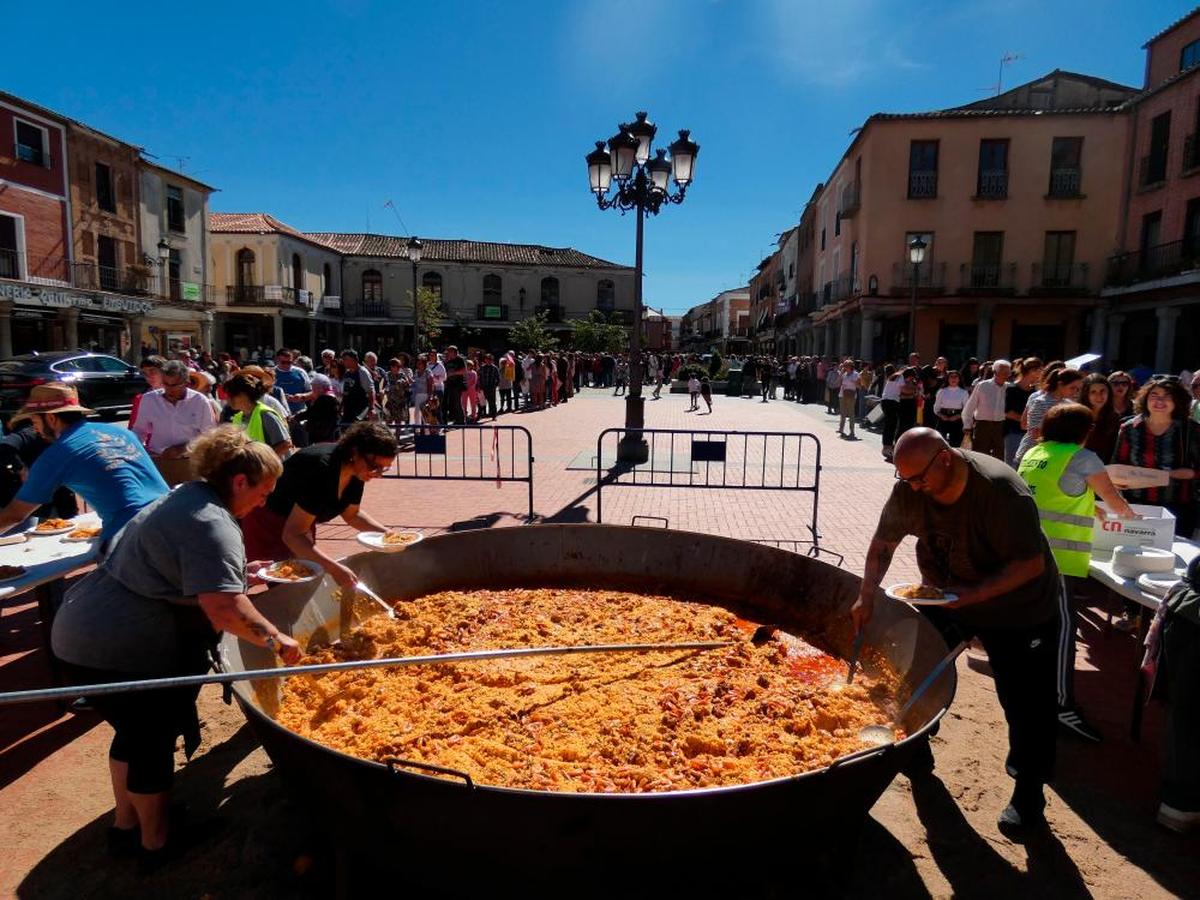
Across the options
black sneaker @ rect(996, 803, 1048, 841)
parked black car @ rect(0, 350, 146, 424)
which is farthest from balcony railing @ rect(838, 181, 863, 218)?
black sneaker @ rect(996, 803, 1048, 841)

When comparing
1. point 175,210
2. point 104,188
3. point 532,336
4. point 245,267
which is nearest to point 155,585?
point 104,188

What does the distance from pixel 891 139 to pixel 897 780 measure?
1230 inches

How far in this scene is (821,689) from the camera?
3.73 metres

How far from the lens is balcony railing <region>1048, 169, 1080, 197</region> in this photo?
94.6 ft

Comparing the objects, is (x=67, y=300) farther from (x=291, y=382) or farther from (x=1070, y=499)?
(x=1070, y=499)

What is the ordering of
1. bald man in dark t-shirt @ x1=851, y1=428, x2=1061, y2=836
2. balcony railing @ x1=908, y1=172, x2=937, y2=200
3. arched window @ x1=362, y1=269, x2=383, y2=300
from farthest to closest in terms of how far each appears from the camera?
1. arched window @ x1=362, y1=269, x2=383, y2=300
2. balcony railing @ x1=908, y1=172, x2=937, y2=200
3. bald man in dark t-shirt @ x1=851, y1=428, x2=1061, y2=836

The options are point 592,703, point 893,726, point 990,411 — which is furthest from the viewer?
point 990,411

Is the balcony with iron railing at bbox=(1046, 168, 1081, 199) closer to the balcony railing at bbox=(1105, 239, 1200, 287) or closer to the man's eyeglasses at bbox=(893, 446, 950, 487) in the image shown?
the balcony railing at bbox=(1105, 239, 1200, 287)

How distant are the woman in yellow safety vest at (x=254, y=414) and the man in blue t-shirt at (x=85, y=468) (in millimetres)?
1809

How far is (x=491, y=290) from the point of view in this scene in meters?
56.2

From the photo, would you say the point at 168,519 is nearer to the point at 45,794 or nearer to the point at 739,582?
the point at 45,794

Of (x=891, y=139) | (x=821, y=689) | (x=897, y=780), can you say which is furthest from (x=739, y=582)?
(x=891, y=139)

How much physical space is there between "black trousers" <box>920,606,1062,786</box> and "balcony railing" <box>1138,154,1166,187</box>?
31.4m

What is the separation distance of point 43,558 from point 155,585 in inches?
73.5
